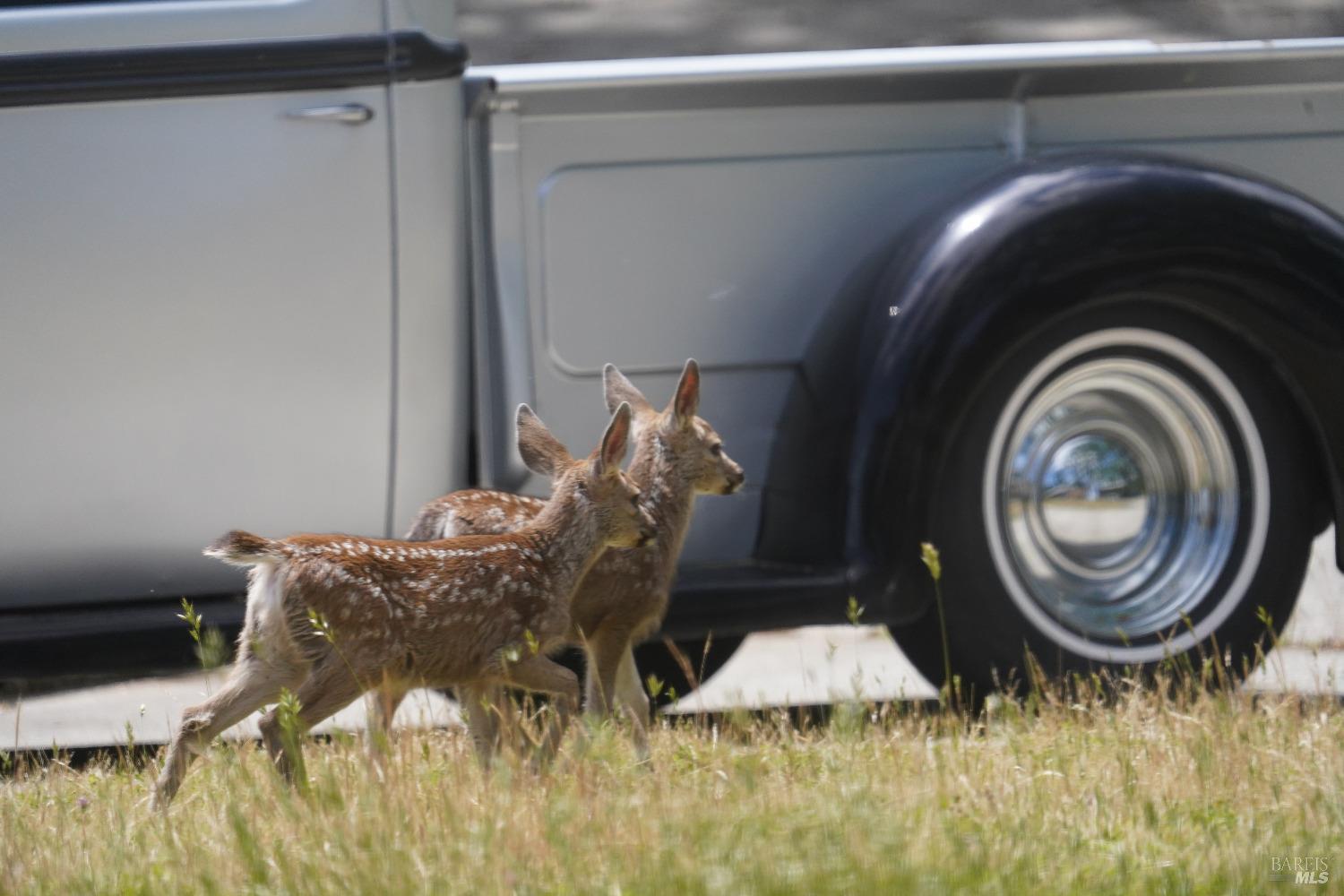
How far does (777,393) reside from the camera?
441cm

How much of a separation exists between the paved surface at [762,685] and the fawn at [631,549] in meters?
0.99

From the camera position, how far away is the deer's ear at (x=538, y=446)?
395 cm

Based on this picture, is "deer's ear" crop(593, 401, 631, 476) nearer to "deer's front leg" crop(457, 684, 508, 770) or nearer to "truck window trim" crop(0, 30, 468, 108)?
"deer's front leg" crop(457, 684, 508, 770)

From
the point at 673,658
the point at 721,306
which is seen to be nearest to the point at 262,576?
the point at 721,306

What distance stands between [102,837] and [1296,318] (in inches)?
121

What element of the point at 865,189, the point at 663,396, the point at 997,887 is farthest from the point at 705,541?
the point at 997,887

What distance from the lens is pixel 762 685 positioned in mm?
6199

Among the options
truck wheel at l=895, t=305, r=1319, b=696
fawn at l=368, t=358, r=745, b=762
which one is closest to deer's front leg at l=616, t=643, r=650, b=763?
fawn at l=368, t=358, r=745, b=762

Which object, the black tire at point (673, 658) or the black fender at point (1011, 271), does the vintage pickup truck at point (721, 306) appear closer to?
the black fender at point (1011, 271)

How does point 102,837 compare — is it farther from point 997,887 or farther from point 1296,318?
point 1296,318

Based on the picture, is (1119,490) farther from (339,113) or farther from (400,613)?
(339,113)

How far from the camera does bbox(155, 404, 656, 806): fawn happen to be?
3391mm

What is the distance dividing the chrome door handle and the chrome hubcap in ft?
5.87

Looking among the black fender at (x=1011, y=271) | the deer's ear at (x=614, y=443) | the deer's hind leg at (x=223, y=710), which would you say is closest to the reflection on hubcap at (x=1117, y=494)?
the black fender at (x=1011, y=271)
